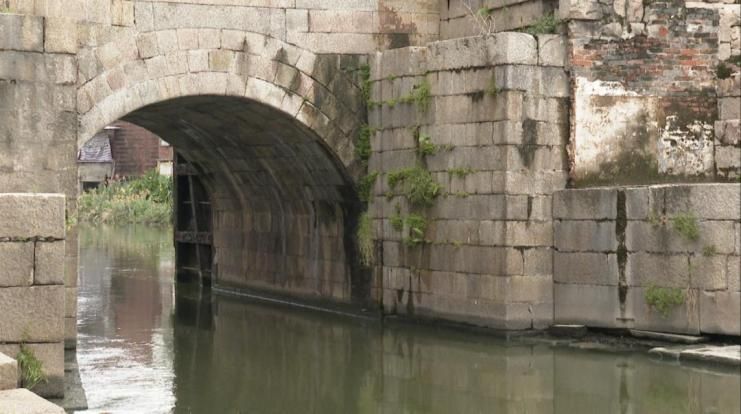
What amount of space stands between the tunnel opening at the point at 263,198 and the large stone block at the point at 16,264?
574 cm

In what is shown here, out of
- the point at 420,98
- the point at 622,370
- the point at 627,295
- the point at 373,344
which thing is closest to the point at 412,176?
the point at 420,98

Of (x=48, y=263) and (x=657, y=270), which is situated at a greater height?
(x=48, y=263)

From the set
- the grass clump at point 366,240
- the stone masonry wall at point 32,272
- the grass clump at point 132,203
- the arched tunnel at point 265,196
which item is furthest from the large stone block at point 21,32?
the grass clump at point 132,203

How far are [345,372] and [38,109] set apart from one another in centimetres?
379

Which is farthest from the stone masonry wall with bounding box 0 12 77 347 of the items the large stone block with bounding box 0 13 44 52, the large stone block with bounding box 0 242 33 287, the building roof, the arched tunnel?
the building roof

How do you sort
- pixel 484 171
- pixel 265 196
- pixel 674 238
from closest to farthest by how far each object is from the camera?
pixel 674 238, pixel 484 171, pixel 265 196

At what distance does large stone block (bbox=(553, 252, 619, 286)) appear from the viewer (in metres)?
12.9

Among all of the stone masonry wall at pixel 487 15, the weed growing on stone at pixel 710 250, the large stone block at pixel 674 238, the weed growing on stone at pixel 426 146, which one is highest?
the stone masonry wall at pixel 487 15

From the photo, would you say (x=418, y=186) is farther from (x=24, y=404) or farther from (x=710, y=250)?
(x=24, y=404)

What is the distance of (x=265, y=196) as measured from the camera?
1836 cm

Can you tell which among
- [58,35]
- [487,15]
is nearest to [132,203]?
[487,15]

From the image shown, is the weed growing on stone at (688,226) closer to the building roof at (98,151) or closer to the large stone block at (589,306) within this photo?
the large stone block at (589,306)

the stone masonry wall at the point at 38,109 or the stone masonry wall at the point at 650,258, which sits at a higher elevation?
the stone masonry wall at the point at 38,109

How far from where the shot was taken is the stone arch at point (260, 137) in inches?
556
